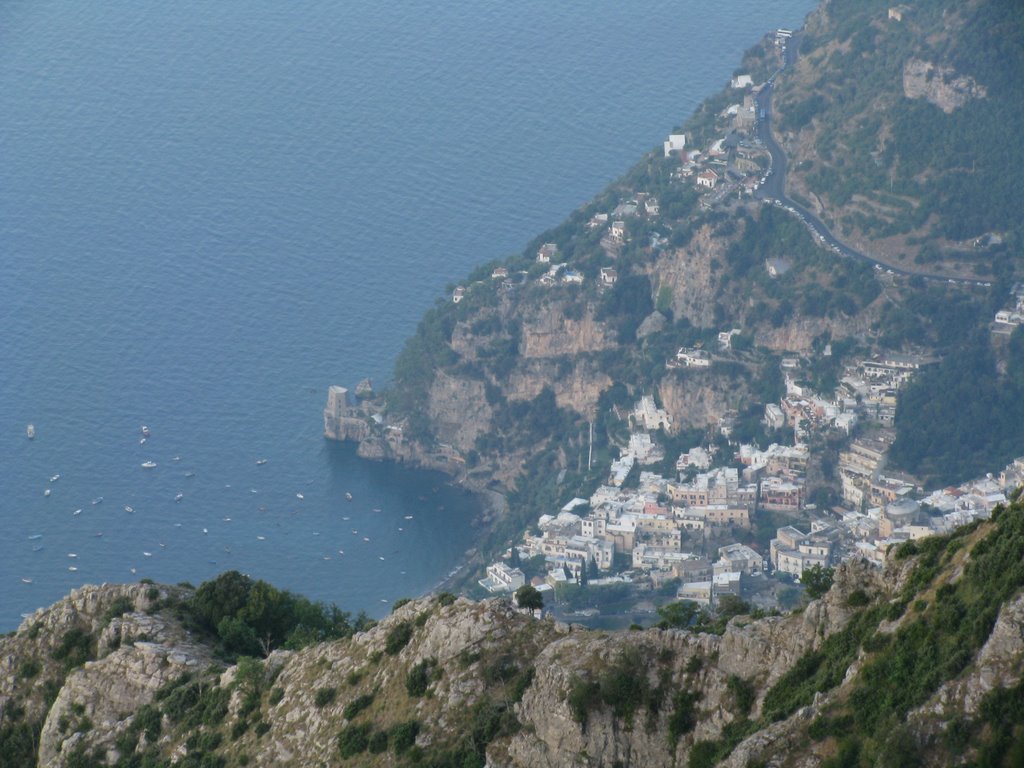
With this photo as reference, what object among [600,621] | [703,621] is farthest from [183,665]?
[600,621]

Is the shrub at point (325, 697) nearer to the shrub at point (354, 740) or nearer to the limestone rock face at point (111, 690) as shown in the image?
the shrub at point (354, 740)

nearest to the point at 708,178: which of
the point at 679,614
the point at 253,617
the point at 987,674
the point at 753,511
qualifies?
the point at 753,511

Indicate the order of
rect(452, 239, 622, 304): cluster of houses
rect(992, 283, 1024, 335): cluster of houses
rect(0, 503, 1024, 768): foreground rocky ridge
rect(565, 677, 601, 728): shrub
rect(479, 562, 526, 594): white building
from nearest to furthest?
rect(0, 503, 1024, 768): foreground rocky ridge < rect(565, 677, 601, 728): shrub < rect(479, 562, 526, 594): white building < rect(992, 283, 1024, 335): cluster of houses < rect(452, 239, 622, 304): cluster of houses

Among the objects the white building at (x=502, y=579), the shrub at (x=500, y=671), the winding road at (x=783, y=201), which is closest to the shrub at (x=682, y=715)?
the shrub at (x=500, y=671)

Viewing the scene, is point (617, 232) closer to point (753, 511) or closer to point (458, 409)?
point (458, 409)

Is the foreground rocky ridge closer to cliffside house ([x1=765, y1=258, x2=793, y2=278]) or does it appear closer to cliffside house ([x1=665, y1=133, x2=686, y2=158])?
cliffside house ([x1=765, y1=258, x2=793, y2=278])

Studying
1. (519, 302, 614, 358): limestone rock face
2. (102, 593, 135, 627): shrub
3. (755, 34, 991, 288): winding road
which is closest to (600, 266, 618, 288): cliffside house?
(519, 302, 614, 358): limestone rock face
